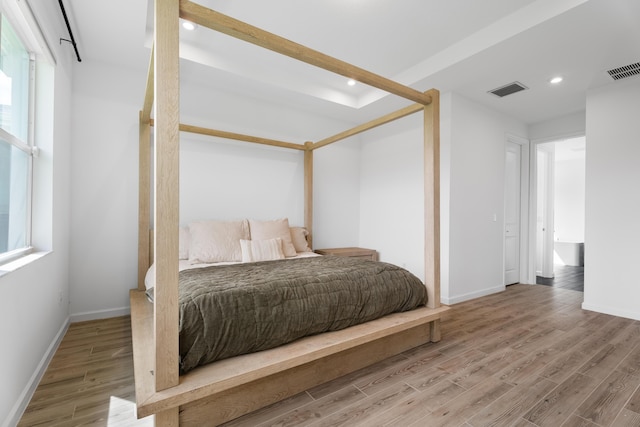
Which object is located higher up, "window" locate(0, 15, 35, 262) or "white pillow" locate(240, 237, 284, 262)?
"window" locate(0, 15, 35, 262)

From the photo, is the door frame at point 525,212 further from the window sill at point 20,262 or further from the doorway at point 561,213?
the window sill at point 20,262

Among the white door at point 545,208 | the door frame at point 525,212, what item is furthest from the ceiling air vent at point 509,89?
the white door at point 545,208

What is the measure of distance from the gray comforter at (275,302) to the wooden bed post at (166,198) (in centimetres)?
13

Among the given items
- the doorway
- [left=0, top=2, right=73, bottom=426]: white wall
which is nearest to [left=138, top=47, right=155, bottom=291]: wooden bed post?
[left=0, top=2, right=73, bottom=426]: white wall

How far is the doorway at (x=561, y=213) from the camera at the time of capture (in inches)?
200

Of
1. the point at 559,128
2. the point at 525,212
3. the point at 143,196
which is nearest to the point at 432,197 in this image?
the point at 143,196

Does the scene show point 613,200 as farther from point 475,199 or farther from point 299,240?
point 299,240

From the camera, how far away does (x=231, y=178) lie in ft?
11.7

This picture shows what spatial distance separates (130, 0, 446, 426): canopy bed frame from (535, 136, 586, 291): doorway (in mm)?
4124

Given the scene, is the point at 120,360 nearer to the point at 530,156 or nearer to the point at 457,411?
the point at 457,411

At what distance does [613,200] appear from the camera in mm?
3145

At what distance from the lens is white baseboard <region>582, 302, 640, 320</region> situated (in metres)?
2.99

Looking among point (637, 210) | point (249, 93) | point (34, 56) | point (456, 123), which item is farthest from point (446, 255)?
point (34, 56)

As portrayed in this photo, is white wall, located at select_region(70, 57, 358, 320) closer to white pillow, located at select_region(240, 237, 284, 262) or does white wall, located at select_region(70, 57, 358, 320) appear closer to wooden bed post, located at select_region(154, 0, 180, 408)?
white pillow, located at select_region(240, 237, 284, 262)
